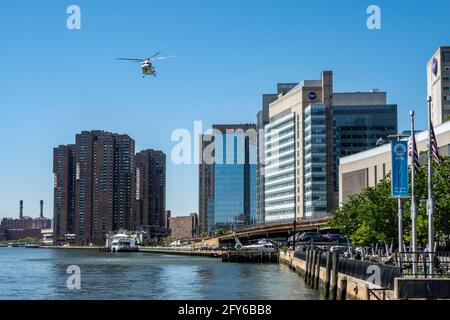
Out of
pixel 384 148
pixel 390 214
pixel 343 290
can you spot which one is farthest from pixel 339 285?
pixel 384 148

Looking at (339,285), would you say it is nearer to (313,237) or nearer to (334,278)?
(334,278)

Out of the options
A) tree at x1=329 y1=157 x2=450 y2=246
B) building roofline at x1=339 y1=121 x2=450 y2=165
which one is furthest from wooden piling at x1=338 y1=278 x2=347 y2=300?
building roofline at x1=339 y1=121 x2=450 y2=165

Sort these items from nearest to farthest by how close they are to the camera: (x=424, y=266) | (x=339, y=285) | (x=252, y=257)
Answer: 1. (x=424, y=266)
2. (x=339, y=285)
3. (x=252, y=257)

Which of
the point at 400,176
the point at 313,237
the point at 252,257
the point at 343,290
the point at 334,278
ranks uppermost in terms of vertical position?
the point at 400,176

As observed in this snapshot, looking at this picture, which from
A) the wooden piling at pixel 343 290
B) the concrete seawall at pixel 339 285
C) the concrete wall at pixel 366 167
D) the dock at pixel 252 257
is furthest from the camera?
the dock at pixel 252 257

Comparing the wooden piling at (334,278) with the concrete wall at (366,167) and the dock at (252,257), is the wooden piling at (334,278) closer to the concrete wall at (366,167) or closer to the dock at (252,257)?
the concrete wall at (366,167)

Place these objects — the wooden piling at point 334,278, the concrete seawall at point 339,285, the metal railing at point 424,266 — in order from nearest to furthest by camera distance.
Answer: the metal railing at point 424,266, the concrete seawall at point 339,285, the wooden piling at point 334,278

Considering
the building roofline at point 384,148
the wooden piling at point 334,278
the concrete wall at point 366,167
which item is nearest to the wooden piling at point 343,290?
the wooden piling at point 334,278
